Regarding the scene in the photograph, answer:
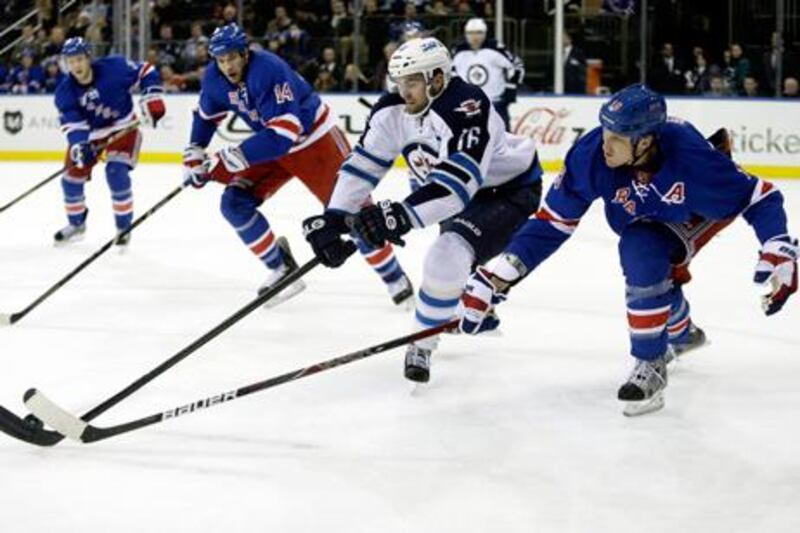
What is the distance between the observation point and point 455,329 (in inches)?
140

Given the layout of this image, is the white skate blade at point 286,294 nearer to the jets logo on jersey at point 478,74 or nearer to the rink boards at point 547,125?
the rink boards at point 547,125

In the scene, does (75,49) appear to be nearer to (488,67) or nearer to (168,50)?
(488,67)

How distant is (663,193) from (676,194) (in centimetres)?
3

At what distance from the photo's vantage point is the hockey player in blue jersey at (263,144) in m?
5.00

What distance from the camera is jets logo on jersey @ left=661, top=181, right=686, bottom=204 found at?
3373 mm

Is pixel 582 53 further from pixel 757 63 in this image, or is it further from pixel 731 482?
Answer: pixel 731 482

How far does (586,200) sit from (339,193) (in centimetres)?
83

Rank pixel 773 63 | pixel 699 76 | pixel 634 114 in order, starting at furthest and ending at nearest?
pixel 699 76
pixel 773 63
pixel 634 114

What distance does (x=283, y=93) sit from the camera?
507 cm

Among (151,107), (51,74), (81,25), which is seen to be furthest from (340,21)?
(151,107)

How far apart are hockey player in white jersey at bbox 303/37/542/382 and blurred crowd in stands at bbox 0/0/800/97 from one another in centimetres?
640

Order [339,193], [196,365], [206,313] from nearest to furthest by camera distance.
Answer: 1. [339,193]
2. [196,365]
3. [206,313]

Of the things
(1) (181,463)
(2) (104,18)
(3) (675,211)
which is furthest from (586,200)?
(2) (104,18)

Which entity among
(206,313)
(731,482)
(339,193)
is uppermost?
(339,193)
